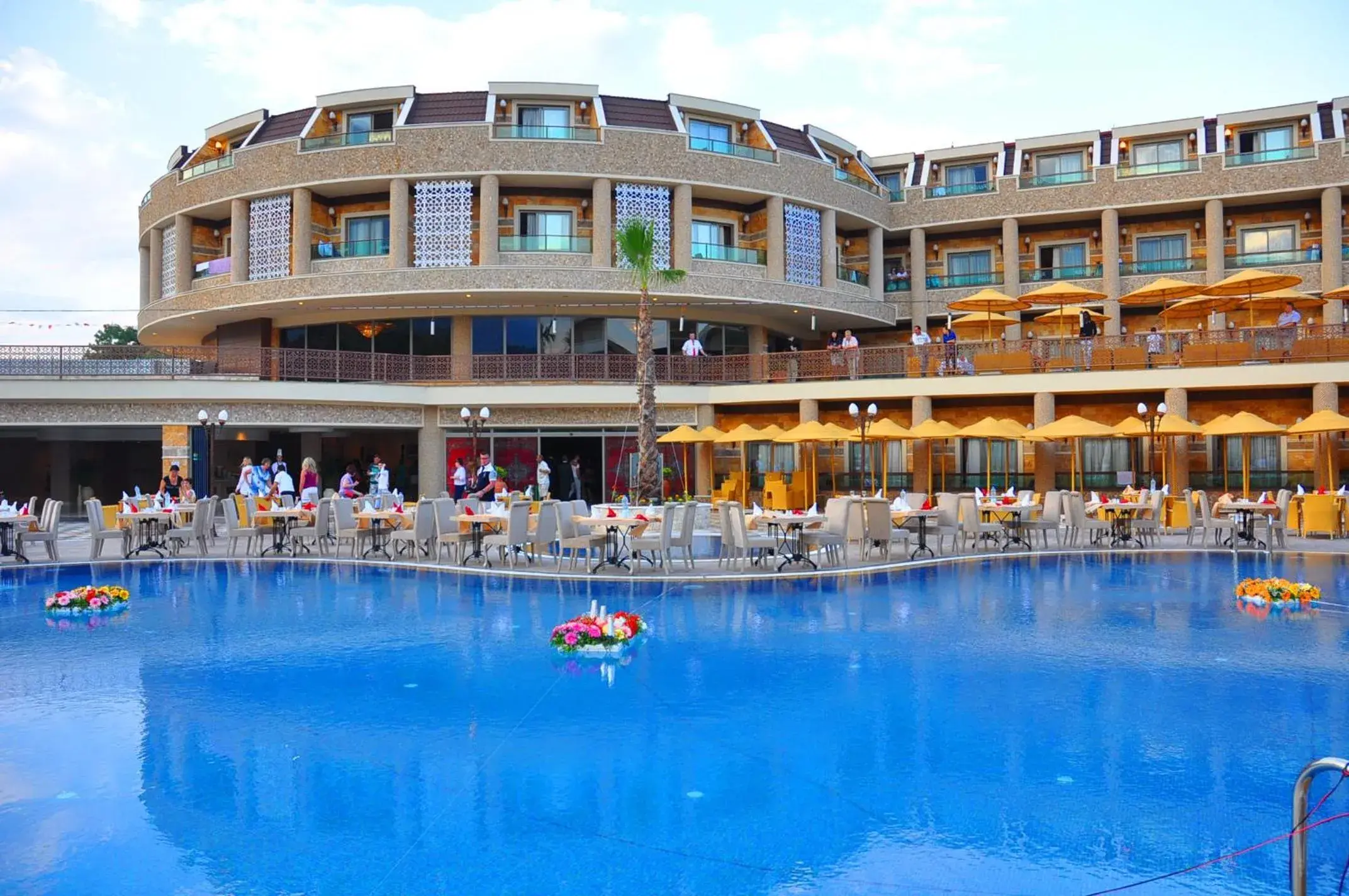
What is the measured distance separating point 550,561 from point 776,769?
35.7 feet

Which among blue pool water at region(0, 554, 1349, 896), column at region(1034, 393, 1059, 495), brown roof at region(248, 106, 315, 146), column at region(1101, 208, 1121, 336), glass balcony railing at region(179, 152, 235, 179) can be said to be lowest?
blue pool water at region(0, 554, 1349, 896)

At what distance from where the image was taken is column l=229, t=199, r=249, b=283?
93.2 feet

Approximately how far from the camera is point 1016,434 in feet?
76.1

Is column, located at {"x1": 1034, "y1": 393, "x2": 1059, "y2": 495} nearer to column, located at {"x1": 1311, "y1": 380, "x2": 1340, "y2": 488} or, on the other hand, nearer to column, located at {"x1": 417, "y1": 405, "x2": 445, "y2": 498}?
column, located at {"x1": 1311, "y1": 380, "x2": 1340, "y2": 488}

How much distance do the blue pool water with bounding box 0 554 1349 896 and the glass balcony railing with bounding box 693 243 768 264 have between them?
63.4 feet

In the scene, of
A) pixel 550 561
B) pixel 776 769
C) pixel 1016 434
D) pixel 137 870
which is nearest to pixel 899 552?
pixel 550 561

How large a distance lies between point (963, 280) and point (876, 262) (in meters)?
3.36

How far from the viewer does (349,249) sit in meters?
28.3

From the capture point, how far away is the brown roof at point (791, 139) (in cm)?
3028

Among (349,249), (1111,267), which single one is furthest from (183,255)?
(1111,267)

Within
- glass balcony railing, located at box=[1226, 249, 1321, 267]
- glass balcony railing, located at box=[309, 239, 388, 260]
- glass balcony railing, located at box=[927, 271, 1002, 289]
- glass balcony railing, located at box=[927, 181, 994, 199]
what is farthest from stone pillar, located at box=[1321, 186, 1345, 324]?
glass balcony railing, located at box=[309, 239, 388, 260]

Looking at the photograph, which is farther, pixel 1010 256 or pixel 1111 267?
pixel 1010 256

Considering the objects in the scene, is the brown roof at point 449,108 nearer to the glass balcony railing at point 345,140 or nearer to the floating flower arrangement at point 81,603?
the glass balcony railing at point 345,140

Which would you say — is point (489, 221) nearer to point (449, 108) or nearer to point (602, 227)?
point (602, 227)
